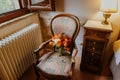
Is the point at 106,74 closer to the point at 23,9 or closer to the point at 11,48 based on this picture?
the point at 11,48

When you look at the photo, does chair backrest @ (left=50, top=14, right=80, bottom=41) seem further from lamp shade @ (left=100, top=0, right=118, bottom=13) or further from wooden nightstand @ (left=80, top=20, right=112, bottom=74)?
lamp shade @ (left=100, top=0, right=118, bottom=13)

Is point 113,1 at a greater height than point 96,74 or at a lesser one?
greater

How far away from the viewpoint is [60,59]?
4.95 feet

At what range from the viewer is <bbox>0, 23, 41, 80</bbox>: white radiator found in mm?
1327

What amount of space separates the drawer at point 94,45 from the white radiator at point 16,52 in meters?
0.90

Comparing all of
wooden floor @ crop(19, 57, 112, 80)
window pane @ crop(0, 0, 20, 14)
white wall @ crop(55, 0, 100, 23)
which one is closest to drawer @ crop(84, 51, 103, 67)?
wooden floor @ crop(19, 57, 112, 80)

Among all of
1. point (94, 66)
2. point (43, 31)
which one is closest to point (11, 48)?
point (43, 31)

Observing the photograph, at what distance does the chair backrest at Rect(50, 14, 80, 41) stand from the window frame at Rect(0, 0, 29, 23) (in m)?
0.61

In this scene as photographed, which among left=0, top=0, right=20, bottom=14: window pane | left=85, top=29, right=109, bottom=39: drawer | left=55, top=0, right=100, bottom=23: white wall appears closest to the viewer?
left=85, top=29, right=109, bottom=39: drawer

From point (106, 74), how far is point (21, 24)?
5.44ft

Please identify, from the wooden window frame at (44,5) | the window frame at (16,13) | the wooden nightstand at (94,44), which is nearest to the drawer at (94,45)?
the wooden nightstand at (94,44)

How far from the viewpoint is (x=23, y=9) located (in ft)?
6.18

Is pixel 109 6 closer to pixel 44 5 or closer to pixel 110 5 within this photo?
pixel 110 5

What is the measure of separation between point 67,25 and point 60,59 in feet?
1.66
